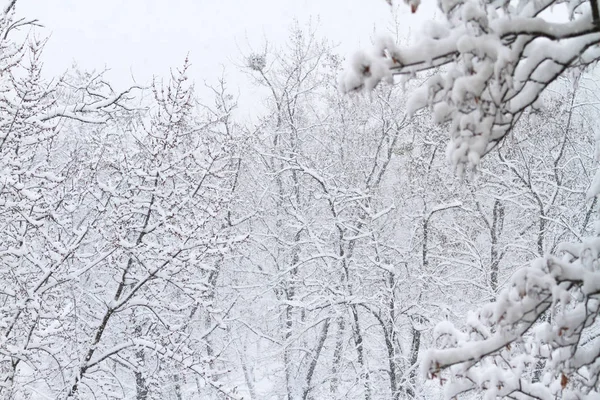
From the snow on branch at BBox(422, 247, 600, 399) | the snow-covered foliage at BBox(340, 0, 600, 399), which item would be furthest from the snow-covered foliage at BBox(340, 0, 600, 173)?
the snow on branch at BBox(422, 247, 600, 399)

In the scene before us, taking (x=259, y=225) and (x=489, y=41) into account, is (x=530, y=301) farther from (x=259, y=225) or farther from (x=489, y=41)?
(x=259, y=225)

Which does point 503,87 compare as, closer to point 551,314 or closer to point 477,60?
point 477,60

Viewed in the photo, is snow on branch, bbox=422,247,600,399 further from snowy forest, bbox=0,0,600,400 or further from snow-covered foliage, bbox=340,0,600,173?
snow-covered foliage, bbox=340,0,600,173

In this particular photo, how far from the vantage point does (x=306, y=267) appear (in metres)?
17.2

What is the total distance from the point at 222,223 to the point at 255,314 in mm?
5189

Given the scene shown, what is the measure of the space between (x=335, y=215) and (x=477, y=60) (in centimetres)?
1064

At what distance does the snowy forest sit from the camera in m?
2.19

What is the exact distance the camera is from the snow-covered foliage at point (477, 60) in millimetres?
1930

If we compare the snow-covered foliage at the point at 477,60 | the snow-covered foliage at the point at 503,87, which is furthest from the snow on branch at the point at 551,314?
the snow-covered foliage at the point at 477,60

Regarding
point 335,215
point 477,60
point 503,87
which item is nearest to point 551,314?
point 503,87

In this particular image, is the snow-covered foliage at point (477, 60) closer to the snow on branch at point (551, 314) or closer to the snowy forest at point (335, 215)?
the snowy forest at point (335, 215)

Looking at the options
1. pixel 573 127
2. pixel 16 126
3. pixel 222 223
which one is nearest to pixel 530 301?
pixel 16 126

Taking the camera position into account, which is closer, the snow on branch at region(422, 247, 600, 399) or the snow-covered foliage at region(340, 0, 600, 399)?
the snow-covered foliage at region(340, 0, 600, 399)

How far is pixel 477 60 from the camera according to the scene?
2029mm
